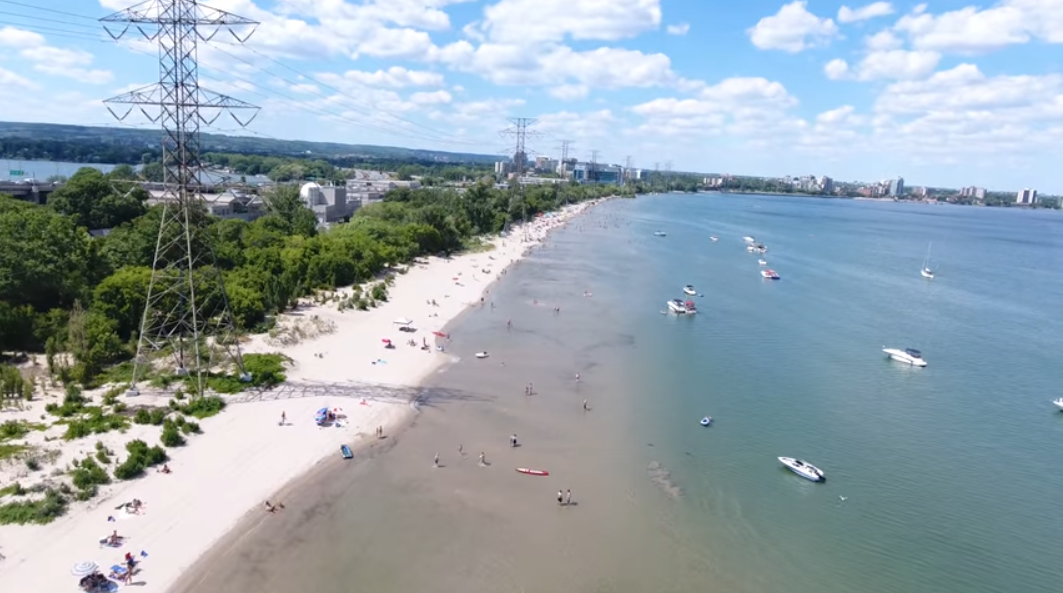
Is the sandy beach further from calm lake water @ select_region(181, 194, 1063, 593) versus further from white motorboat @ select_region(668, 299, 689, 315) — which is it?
white motorboat @ select_region(668, 299, 689, 315)

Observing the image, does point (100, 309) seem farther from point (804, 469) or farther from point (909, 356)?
point (909, 356)

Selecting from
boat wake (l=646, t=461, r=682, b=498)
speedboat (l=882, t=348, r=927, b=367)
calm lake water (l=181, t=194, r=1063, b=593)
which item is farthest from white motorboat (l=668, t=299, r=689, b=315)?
boat wake (l=646, t=461, r=682, b=498)

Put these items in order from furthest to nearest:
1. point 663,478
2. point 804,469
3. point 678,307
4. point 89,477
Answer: point 678,307 → point 804,469 → point 663,478 → point 89,477

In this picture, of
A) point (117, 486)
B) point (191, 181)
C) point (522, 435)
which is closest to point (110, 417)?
point (117, 486)

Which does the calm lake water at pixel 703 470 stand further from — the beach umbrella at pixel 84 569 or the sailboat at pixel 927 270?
the sailboat at pixel 927 270

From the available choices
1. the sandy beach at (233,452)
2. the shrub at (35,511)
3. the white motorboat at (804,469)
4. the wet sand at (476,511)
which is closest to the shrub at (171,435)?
the sandy beach at (233,452)

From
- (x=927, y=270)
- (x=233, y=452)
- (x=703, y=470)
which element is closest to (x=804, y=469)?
(x=703, y=470)
